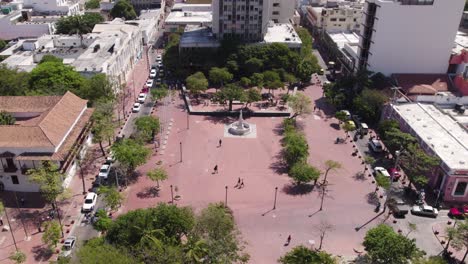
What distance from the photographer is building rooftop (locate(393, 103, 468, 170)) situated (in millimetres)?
64000

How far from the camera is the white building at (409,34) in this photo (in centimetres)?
8800

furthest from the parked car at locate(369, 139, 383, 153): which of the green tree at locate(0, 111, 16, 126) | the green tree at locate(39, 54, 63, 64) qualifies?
the green tree at locate(39, 54, 63, 64)

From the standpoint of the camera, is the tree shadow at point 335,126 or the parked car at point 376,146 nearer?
the parked car at point 376,146

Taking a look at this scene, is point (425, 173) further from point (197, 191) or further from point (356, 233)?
point (197, 191)

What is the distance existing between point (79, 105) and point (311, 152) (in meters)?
42.6

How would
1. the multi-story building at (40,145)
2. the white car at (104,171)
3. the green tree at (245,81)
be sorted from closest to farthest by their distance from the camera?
the multi-story building at (40,145), the white car at (104,171), the green tree at (245,81)

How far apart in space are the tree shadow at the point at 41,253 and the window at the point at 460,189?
57172mm

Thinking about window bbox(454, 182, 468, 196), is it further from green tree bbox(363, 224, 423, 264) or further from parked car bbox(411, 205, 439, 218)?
green tree bbox(363, 224, 423, 264)

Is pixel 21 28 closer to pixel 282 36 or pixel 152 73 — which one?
pixel 152 73

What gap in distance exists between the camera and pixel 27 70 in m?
94.7

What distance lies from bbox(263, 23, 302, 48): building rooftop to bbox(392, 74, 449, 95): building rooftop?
28.1 m

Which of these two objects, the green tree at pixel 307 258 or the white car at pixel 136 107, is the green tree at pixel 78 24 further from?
the green tree at pixel 307 258

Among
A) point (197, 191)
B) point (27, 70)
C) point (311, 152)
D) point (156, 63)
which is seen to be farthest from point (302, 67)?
point (27, 70)

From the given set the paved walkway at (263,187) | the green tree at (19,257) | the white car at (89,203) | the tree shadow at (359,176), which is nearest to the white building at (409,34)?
the paved walkway at (263,187)
